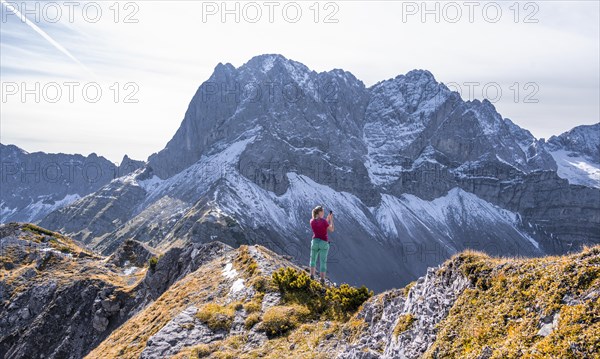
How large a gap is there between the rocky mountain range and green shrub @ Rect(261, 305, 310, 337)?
0.06m

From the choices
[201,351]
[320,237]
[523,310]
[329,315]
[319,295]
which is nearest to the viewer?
[523,310]

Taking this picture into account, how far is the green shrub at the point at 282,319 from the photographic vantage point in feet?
64.4

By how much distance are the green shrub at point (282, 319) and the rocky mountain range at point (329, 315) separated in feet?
0.18

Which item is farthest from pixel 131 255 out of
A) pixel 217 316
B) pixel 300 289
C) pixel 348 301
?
pixel 348 301

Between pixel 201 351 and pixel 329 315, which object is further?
pixel 329 315

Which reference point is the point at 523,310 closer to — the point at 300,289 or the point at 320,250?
the point at 300,289

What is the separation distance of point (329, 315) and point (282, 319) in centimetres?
218

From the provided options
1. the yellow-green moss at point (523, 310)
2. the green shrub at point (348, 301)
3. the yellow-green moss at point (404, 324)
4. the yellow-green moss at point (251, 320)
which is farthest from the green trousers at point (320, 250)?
the yellow-green moss at point (523, 310)

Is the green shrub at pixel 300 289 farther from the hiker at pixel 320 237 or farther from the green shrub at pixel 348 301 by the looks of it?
the hiker at pixel 320 237

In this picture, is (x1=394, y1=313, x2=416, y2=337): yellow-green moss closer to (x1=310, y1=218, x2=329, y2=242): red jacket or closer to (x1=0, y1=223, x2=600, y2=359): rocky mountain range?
(x1=0, y1=223, x2=600, y2=359): rocky mountain range

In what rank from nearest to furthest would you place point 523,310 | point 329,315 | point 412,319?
point 523,310 → point 412,319 → point 329,315

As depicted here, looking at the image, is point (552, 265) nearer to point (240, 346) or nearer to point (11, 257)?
A: point (240, 346)

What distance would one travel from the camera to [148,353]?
20734 millimetres

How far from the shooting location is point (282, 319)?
790 inches
